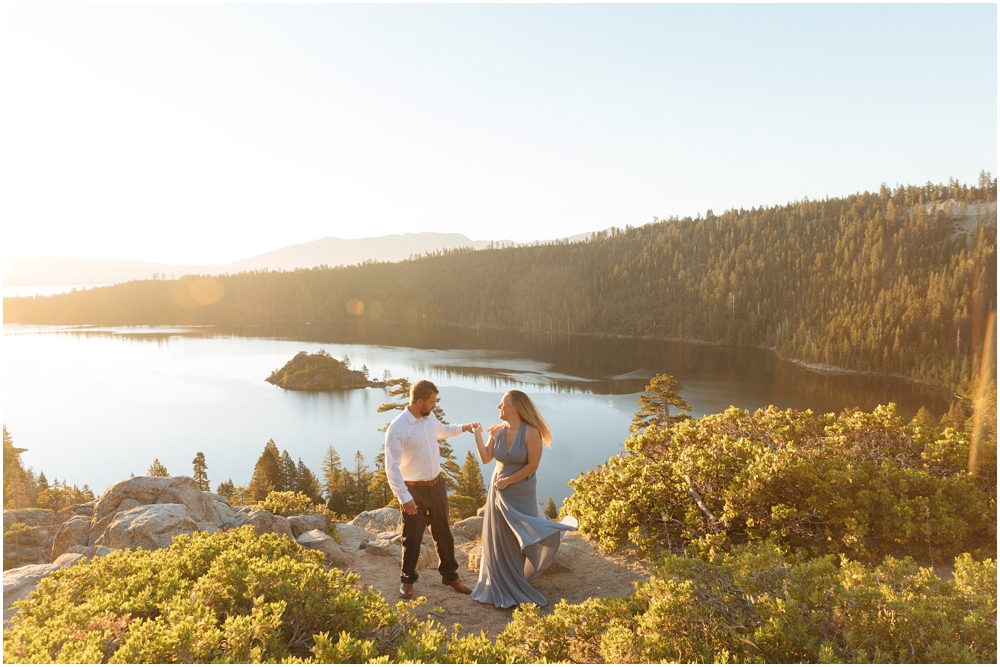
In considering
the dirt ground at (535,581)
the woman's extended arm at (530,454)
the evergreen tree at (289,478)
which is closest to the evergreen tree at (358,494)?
the evergreen tree at (289,478)

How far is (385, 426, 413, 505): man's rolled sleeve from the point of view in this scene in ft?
19.7

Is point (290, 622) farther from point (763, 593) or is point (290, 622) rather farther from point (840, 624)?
point (840, 624)

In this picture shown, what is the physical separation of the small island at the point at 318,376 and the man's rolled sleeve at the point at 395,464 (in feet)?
247

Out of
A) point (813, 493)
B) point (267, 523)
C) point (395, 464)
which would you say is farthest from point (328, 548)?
point (813, 493)

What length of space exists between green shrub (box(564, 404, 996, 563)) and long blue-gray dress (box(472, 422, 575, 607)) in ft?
6.00

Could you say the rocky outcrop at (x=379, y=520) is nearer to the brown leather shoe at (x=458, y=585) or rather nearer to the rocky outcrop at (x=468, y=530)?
the rocky outcrop at (x=468, y=530)

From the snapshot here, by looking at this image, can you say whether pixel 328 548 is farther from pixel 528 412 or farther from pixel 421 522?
pixel 528 412

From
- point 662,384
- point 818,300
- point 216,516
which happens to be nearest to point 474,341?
point 818,300

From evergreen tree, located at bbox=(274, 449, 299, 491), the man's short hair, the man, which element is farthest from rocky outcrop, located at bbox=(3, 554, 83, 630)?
evergreen tree, located at bbox=(274, 449, 299, 491)

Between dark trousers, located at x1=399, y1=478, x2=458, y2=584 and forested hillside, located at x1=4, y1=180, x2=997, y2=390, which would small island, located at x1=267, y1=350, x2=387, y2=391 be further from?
forested hillside, located at x1=4, y1=180, x2=997, y2=390

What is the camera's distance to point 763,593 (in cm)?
454

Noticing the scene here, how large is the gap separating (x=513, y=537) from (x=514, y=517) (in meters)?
0.31

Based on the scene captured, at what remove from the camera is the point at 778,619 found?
4.14 m

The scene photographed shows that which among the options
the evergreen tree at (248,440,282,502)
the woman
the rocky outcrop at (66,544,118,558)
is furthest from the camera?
the evergreen tree at (248,440,282,502)
